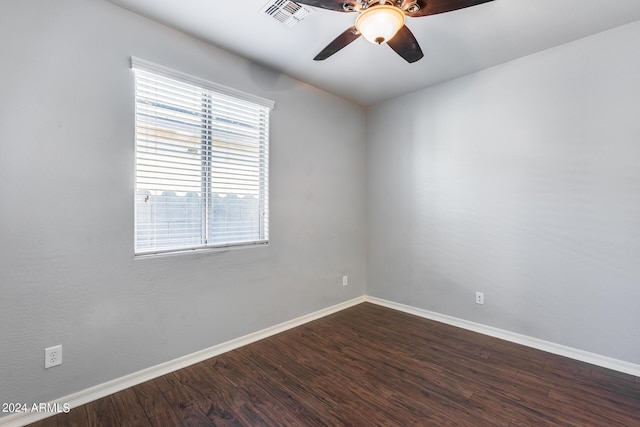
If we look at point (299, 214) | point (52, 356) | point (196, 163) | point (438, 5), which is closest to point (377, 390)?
point (299, 214)

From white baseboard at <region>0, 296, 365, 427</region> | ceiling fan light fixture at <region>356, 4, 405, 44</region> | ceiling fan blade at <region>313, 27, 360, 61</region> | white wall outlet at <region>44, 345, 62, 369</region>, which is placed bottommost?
white baseboard at <region>0, 296, 365, 427</region>

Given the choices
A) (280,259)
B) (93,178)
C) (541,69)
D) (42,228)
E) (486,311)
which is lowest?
(486,311)

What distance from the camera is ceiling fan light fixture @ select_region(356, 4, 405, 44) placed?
59.9 inches

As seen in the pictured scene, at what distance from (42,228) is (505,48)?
3.73 m

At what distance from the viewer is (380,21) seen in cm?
154

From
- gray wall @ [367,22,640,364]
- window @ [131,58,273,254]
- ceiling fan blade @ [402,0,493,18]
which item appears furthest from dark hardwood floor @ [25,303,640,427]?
ceiling fan blade @ [402,0,493,18]

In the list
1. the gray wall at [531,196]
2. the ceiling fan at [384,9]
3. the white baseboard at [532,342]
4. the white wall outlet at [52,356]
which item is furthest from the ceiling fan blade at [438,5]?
the white wall outlet at [52,356]

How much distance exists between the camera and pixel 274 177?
9.50 ft

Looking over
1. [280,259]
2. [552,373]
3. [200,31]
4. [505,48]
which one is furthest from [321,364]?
[505,48]

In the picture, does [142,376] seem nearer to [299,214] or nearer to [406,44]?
[299,214]

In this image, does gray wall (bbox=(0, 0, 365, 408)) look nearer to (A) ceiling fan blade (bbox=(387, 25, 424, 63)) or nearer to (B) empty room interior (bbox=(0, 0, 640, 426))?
(B) empty room interior (bbox=(0, 0, 640, 426))

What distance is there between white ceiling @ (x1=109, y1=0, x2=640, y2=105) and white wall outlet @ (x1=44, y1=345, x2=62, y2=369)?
7.52 feet

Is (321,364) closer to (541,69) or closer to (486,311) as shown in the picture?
(486,311)

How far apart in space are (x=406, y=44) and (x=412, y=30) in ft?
1.62
